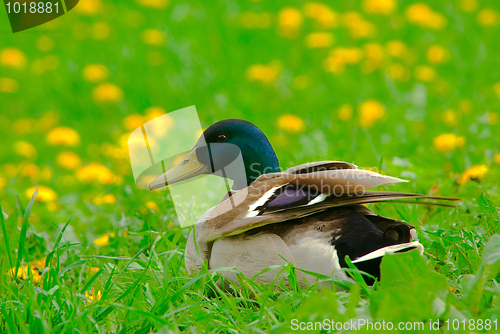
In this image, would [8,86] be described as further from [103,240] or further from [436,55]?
[436,55]

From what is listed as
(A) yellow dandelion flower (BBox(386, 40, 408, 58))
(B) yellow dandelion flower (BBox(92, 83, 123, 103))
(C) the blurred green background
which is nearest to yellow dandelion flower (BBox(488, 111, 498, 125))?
(C) the blurred green background

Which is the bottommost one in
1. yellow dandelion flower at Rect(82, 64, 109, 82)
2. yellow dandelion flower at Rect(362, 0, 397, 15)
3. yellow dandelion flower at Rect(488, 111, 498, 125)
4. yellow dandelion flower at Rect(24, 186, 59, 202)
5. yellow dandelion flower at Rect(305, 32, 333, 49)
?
yellow dandelion flower at Rect(488, 111, 498, 125)

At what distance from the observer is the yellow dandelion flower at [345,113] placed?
4.37 metres

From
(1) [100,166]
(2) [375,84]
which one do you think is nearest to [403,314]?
(1) [100,166]

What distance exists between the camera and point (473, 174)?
3.11 m

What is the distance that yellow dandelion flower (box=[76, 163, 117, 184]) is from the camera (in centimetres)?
370

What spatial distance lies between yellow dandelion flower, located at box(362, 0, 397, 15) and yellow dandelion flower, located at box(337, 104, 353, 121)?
64.5 inches

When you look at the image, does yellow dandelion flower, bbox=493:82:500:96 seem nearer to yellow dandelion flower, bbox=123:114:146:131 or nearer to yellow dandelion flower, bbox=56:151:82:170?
yellow dandelion flower, bbox=123:114:146:131

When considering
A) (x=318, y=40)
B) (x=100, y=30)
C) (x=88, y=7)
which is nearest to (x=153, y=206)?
(x=318, y=40)

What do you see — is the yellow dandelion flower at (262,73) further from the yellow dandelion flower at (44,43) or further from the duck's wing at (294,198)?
the duck's wing at (294,198)

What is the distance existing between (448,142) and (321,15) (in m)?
2.40

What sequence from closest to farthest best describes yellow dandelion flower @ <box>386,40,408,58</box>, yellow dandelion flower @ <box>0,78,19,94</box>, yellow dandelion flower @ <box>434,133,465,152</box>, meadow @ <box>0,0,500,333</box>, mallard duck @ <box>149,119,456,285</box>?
meadow @ <box>0,0,500,333</box>
mallard duck @ <box>149,119,456,285</box>
yellow dandelion flower @ <box>434,133,465,152</box>
yellow dandelion flower @ <box>0,78,19,94</box>
yellow dandelion flower @ <box>386,40,408,58</box>

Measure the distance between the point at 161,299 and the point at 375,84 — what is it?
3490 mm

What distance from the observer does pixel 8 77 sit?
5.19 meters
